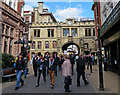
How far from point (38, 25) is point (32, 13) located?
6.95 metres

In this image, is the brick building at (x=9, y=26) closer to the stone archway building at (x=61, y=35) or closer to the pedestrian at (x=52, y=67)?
the pedestrian at (x=52, y=67)

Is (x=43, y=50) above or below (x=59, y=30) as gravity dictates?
below

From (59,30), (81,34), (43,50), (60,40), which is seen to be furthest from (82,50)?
(43,50)

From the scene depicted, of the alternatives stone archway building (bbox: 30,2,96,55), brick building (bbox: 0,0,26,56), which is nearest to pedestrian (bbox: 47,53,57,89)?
brick building (bbox: 0,0,26,56)

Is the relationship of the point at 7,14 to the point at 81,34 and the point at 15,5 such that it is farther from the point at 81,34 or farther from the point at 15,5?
the point at 81,34

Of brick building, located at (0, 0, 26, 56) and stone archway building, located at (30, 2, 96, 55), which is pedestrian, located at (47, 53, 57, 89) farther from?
stone archway building, located at (30, 2, 96, 55)

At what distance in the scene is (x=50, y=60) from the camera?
644 cm

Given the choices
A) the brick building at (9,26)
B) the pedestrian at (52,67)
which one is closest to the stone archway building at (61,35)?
the brick building at (9,26)

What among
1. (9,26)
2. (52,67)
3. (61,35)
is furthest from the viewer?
(61,35)

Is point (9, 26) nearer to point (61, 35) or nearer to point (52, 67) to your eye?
point (52, 67)

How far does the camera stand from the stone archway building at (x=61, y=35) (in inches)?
1210

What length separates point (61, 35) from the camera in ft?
103

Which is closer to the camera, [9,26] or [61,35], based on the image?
[9,26]

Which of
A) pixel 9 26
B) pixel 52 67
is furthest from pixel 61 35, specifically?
pixel 52 67
